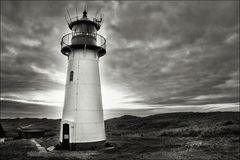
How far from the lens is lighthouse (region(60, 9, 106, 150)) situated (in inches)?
639

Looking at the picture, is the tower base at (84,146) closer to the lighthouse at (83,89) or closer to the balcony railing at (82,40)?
the lighthouse at (83,89)

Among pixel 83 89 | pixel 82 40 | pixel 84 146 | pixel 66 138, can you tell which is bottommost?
pixel 84 146

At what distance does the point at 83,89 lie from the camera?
55.2ft

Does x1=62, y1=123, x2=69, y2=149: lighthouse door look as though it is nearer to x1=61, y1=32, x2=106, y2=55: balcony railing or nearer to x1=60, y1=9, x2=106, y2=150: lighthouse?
x1=60, y1=9, x2=106, y2=150: lighthouse

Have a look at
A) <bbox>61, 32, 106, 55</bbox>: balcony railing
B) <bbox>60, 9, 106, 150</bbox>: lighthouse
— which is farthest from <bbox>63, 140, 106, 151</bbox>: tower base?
<bbox>61, 32, 106, 55</bbox>: balcony railing

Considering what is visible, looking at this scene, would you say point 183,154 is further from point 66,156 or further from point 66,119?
point 66,119

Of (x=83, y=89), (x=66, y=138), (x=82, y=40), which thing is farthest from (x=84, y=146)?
(x=82, y=40)

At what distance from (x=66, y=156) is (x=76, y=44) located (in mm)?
8664

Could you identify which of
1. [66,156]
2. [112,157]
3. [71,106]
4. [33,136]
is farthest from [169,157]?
[33,136]

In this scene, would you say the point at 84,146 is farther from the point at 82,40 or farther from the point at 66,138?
the point at 82,40

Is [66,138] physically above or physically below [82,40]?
below

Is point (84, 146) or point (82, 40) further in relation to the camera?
point (82, 40)

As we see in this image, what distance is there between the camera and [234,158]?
13156mm

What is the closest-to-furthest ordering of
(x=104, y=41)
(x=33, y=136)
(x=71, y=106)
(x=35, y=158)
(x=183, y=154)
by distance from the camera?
(x=35, y=158) → (x=183, y=154) → (x=71, y=106) → (x=104, y=41) → (x=33, y=136)
